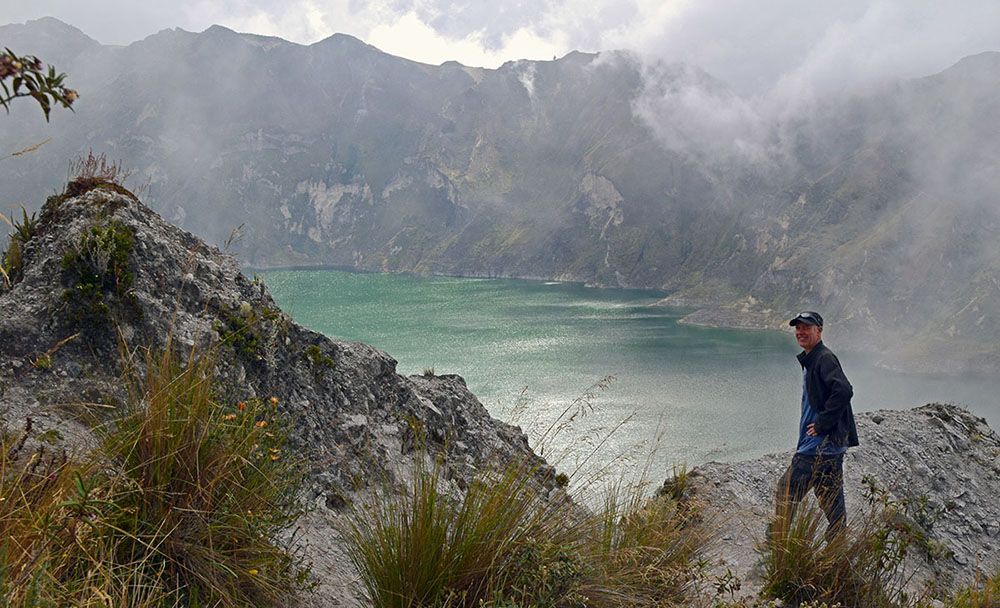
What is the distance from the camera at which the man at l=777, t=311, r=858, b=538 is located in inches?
223

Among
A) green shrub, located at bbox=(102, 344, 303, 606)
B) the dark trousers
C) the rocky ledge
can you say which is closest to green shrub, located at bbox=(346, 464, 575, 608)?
the rocky ledge

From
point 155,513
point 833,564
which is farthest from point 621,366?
point 155,513

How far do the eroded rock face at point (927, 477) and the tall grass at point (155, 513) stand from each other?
6.83m

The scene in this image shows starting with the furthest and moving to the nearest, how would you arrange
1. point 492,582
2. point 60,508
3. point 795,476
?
point 795,476, point 492,582, point 60,508

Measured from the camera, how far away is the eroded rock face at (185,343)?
168 inches

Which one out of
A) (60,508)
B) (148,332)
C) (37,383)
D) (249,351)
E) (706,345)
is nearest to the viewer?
(60,508)

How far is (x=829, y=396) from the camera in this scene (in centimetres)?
578

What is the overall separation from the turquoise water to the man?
22063mm

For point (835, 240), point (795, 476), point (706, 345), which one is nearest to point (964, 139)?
point (835, 240)

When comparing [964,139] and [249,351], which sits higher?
[964,139]

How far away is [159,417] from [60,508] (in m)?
0.50

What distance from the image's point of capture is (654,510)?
4719mm

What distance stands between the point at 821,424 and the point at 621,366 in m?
76.3

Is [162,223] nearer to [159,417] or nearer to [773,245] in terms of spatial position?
[159,417]
